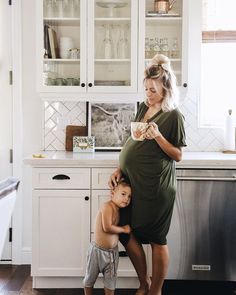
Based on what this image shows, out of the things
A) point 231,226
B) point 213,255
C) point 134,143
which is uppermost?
point 134,143

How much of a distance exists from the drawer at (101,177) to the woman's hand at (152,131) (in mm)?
566

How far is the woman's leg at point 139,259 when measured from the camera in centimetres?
289

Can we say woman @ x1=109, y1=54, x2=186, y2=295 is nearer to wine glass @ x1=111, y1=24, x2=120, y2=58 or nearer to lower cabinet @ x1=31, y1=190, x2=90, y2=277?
lower cabinet @ x1=31, y1=190, x2=90, y2=277

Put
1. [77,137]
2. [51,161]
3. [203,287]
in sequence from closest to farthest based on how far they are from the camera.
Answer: [51,161]
[203,287]
[77,137]

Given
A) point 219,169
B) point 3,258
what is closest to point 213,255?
point 219,169

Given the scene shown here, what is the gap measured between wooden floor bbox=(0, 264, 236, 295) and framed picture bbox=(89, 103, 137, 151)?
1127 millimetres

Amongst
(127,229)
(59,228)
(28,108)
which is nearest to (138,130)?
(127,229)

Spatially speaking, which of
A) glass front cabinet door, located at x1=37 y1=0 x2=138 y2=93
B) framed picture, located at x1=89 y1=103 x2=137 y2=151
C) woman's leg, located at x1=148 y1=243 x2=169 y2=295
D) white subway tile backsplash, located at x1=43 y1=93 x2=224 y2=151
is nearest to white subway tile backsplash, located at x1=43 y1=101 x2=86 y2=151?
white subway tile backsplash, located at x1=43 y1=93 x2=224 y2=151

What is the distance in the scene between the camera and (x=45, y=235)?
3113 millimetres

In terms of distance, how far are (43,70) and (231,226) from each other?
177 cm

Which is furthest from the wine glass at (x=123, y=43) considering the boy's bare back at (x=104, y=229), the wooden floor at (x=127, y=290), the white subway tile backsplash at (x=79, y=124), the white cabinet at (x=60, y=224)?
the wooden floor at (x=127, y=290)

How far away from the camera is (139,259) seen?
114 inches

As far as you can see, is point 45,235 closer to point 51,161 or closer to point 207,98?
point 51,161

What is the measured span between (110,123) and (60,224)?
95 centimetres
